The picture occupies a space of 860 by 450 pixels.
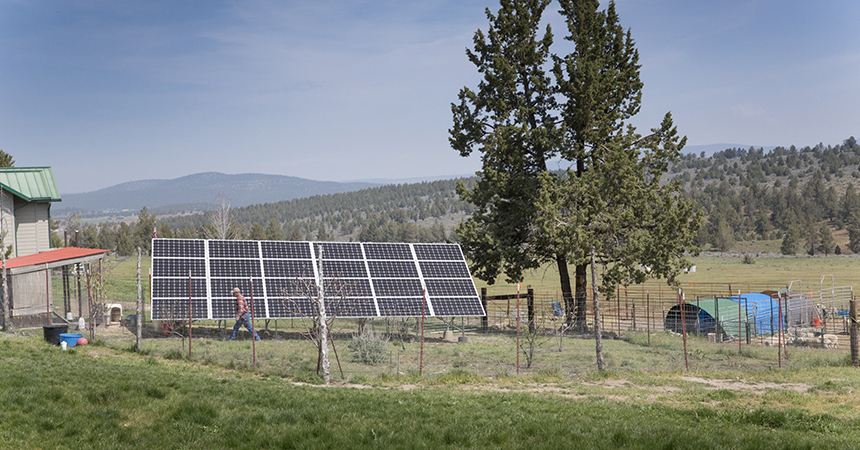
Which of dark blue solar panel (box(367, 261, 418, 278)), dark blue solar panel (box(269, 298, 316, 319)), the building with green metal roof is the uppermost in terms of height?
the building with green metal roof

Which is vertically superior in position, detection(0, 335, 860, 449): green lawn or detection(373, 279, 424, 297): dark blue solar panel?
detection(373, 279, 424, 297): dark blue solar panel

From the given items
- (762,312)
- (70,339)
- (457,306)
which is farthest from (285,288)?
(762,312)

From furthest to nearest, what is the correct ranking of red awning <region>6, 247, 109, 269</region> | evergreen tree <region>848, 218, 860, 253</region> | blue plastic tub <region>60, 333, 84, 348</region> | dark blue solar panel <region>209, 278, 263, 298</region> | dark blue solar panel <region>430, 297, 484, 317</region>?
evergreen tree <region>848, 218, 860, 253</region> → dark blue solar panel <region>430, 297, 484, 317</region> → red awning <region>6, 247, 109, 269</region> → dark blue solar panel <region>209, 278, 263, 298</region> → blue plastic tub <region>60, 333, 84, 348</region>

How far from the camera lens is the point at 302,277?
21672mm

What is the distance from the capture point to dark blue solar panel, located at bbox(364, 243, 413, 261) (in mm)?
26469

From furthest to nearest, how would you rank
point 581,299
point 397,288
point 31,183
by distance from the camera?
point 31,183
point 581,299
point 397,288

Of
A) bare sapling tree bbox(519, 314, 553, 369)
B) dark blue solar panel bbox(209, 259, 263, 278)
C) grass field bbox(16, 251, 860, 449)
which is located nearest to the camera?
grass field bbox(16, 251, 860, 449)

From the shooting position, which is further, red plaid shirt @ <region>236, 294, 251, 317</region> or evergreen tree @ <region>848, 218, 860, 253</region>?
evergreen tree @ <region>848, 218, 860, 253</region>

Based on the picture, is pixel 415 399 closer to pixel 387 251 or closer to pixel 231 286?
pixel 231 286

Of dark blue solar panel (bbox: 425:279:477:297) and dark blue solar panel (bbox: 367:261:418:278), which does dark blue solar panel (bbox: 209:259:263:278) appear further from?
dark blue solar panel (bbox: 425:279:477:297)

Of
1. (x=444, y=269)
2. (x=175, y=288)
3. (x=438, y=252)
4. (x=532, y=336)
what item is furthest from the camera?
(x=438, y=252)

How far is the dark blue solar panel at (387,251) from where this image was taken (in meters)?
26.5

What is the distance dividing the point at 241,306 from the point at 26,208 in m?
17.3

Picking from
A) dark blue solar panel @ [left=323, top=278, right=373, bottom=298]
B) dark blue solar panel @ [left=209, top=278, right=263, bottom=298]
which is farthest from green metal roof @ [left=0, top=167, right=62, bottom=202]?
dark blue solar panel @ [left=323, top=278, right=373, bottom=298]
